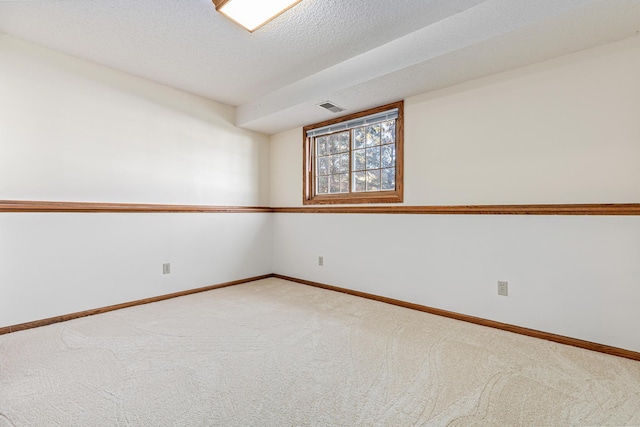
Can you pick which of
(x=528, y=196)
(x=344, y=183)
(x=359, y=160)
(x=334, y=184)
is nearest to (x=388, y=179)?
(x=359, y=160)

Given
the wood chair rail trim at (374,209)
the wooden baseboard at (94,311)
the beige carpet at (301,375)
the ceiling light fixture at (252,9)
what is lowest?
the beige carpet at (301,375)

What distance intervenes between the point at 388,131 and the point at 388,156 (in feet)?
0.89

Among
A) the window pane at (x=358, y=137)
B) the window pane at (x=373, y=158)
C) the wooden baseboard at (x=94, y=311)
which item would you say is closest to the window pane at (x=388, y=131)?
the window pane at (x=373, y=158)

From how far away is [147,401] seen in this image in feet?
4.71

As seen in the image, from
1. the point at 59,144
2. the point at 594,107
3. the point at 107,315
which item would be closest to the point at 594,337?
the point at 594,107

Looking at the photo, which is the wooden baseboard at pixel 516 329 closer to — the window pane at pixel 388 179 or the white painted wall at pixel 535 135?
the white painted wall at pixel 535 135

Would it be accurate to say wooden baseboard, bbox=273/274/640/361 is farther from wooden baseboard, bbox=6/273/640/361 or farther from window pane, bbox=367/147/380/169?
window pane, bbox=367/147/380/169

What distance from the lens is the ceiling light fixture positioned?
184 cm

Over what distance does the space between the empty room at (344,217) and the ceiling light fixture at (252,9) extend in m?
0.01

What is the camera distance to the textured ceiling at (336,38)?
1838 millimetres

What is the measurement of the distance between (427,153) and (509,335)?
1665mm

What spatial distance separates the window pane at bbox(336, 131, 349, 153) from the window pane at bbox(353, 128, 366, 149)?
110 mm

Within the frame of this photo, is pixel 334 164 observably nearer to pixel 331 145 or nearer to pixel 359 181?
pixel 331 145

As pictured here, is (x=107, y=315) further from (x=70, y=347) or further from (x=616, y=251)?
(x=616, y=251)
